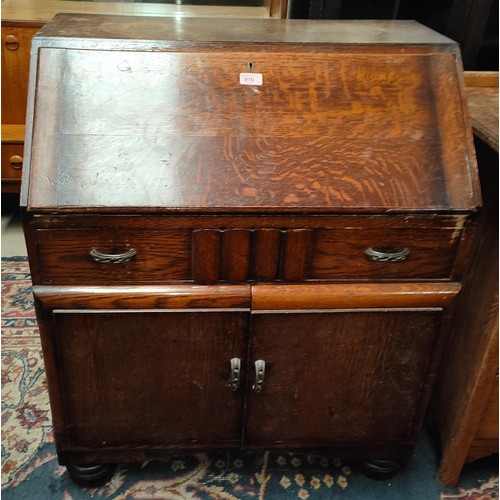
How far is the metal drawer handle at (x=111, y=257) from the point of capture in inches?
41.3

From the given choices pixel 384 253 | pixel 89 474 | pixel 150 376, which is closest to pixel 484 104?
pixel 384 253

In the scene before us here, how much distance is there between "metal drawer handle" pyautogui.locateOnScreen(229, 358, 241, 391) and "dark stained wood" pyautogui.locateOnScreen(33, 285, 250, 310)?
5.6 inches

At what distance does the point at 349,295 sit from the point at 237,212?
296 mm

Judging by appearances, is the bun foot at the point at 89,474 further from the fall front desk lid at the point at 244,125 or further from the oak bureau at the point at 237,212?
the fall front desk lid at the point at 244,125

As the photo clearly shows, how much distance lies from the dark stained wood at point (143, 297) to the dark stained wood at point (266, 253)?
0.04m

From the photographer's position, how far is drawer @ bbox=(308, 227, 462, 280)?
3.55ft

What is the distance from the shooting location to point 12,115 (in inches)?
87.1

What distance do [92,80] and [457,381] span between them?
1.08 m

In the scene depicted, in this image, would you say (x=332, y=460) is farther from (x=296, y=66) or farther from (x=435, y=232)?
(x=296, y=66)

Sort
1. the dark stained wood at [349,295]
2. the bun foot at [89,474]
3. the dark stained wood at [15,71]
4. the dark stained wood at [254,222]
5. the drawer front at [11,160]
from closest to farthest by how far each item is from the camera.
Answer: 1. the dark stained wood at [254,222]
2. the dark stained wood at [349,295]
3. the bun foot at [89,474]
4. the dark stained wood at [15,71]
5. the drawer front at [11,160]

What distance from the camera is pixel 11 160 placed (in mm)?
2227

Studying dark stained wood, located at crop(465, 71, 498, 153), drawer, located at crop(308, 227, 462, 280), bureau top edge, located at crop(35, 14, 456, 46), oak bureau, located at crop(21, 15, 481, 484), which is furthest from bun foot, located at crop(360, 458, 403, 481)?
bureau top edge, located at crop(35, 14, 456, 46)

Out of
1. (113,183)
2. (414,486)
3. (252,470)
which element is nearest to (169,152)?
(113,183)

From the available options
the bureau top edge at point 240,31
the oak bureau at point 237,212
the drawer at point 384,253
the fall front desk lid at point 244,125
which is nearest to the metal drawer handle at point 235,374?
the oak bureau at point 237,212
